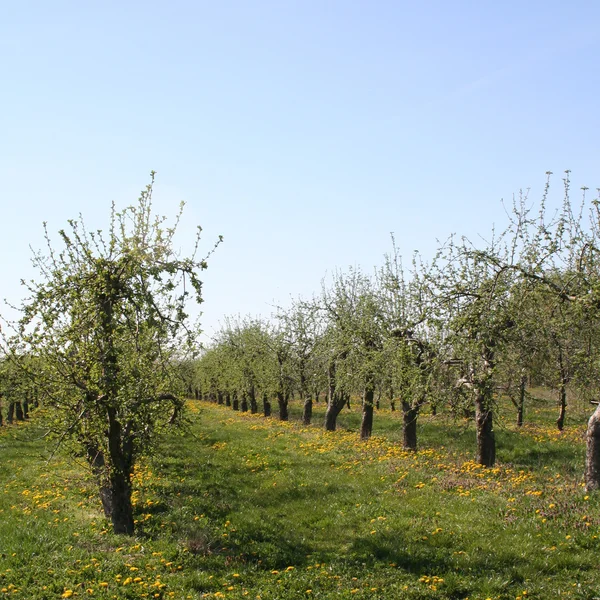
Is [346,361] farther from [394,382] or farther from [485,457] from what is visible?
[485,457]

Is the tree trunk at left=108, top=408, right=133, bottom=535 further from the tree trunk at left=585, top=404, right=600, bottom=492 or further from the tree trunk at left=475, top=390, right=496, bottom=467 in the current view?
the tree trunk at left=475, top=390, right=496, bottom=467

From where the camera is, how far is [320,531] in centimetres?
1356

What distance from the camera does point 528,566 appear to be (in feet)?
32.9

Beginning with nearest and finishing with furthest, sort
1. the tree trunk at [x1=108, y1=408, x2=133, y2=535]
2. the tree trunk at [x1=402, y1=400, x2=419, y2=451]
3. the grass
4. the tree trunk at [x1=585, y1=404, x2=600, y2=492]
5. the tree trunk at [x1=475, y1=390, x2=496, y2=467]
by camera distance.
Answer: the grass
the tree trunk at [x1=108, y1=408, x2=133, y2=535]
the tree trunk at [x1=585, y1=404, x2=600, y2=492]
the tree trunk at [x1=475, y1=390, x2=496, y2=467]
the tree trunk at [x1=402, y1=400, x2=419, y2=451]

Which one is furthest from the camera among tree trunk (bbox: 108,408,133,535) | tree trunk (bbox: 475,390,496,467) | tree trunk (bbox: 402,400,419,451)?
tree trunk (bbox: 402,400,419,451)

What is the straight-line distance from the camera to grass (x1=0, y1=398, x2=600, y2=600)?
988cm

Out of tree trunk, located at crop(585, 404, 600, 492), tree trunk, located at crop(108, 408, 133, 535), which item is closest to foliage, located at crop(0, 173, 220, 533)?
tree trunk, located at crop(108, 408, 133, 535)

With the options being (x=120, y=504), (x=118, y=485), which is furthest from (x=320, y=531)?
(x=118, y=485)

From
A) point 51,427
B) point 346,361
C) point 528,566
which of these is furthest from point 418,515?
point 346,361

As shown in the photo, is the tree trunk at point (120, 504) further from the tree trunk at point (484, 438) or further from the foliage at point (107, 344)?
the tree trunk at point (484, 438)

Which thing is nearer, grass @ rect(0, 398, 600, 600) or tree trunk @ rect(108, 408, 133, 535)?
grass @ rect(0, 398, 600, 600)

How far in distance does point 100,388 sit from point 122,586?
447cm

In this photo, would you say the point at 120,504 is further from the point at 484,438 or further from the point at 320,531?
the point at 484,438

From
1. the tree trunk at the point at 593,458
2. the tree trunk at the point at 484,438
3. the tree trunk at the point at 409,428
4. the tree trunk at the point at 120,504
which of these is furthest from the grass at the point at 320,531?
the tree trunk at the point at 409,428
